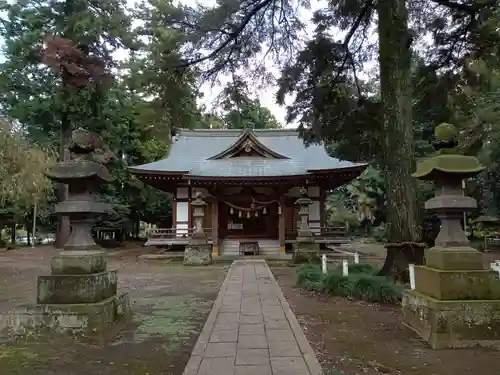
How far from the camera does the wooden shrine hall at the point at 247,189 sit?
17.5 meters

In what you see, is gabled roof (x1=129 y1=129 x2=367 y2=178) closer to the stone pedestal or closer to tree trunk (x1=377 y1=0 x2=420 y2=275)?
the stone pedestal

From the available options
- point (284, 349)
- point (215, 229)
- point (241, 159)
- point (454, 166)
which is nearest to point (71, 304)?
point (284, 349)

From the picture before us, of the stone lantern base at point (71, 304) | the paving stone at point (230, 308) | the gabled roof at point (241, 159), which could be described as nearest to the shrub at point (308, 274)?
the paving stone at point (230, 308)

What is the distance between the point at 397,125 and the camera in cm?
791

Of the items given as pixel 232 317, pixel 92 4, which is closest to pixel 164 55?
pixel 232 317

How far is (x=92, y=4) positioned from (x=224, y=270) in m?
15.2

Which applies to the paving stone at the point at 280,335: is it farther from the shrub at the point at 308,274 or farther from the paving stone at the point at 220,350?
the shrub at the point at 308,274

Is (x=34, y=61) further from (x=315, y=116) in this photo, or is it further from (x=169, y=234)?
(x=315, y=116)

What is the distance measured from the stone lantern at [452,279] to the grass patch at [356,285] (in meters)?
1.67

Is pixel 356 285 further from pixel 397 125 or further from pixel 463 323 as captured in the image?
pixel 397 125

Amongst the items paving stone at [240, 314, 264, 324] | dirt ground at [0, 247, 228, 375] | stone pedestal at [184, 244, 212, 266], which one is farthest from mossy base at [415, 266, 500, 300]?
stone pedestal at [184, 244, 212, 266]

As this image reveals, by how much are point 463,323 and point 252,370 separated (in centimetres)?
248

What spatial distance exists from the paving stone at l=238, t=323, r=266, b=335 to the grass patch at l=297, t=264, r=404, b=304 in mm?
2588

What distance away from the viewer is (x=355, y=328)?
544 centimetres
